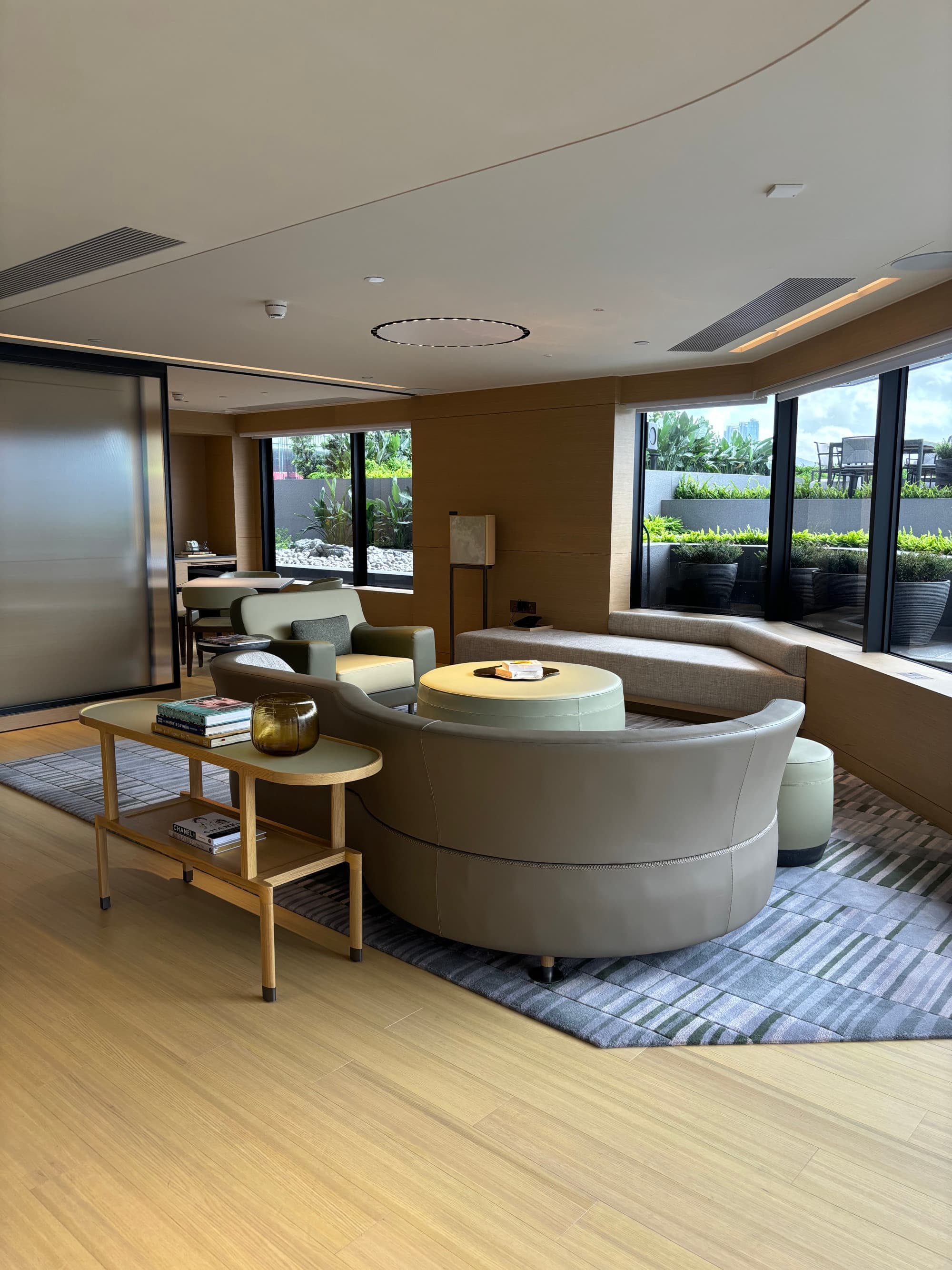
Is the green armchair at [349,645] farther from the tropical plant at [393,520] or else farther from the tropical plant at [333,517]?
the tropical plant at [333,517]

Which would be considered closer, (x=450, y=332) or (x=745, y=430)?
(x=450, y=332)

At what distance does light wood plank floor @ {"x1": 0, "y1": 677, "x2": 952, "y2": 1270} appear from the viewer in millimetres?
1880

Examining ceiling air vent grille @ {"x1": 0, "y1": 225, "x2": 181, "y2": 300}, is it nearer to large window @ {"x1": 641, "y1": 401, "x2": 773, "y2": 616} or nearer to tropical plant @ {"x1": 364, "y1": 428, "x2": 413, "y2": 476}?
large window @ {"x1": 641, "y1": 401, "x2": 773, "y2": 616}

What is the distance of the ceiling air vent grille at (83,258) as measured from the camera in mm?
3635

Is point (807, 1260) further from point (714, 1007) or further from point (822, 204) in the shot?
point (822, 204)

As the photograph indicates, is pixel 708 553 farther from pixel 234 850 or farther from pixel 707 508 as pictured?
pixel 234 850

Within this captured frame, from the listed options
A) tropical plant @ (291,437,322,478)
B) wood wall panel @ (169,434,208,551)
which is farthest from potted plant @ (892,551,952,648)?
wood wall panel @ (169,434,208,551)

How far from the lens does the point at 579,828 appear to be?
2730 mm

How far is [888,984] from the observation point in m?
2.92

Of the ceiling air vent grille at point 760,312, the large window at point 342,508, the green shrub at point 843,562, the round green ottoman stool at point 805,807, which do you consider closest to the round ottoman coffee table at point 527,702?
the round green ottoman stool at point 805,807

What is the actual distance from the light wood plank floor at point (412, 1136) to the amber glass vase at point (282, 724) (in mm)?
785

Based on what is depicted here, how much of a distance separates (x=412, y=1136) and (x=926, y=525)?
4372 mm

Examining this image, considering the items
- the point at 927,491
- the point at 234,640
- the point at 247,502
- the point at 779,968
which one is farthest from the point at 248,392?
the point at 779,968

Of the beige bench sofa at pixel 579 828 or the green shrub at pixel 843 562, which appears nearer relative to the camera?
the beige bench sofa at pixel 579 828
